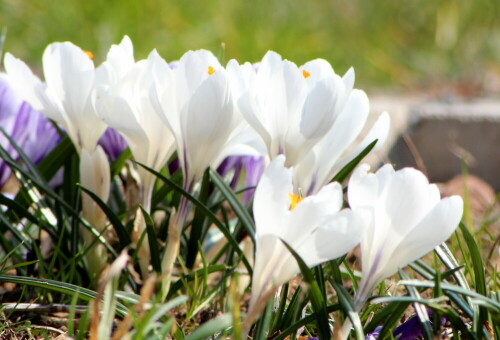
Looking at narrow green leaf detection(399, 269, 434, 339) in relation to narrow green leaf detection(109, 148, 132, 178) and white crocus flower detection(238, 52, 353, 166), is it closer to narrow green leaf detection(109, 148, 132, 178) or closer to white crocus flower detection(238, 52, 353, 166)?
white crocus flower detection(238, 52, 353, 166)

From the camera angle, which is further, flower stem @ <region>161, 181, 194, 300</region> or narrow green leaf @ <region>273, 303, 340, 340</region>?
flower stem @ <region>161, 181, 194, 300</region>

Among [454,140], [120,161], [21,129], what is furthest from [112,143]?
[454,140]

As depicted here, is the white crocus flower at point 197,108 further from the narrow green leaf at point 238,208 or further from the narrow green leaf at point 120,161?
the narrow green leaf at point 120,161

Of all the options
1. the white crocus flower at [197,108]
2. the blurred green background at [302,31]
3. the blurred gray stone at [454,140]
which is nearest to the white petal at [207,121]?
the white crocus flower at [197,108]

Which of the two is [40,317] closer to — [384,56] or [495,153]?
[495,153]

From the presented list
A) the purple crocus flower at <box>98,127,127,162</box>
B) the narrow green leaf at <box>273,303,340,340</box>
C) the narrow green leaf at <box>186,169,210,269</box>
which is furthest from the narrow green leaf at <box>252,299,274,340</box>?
the purple crocus flower at <box>98,127,127,162</box>

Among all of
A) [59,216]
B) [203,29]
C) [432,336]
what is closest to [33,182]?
[59,216]
